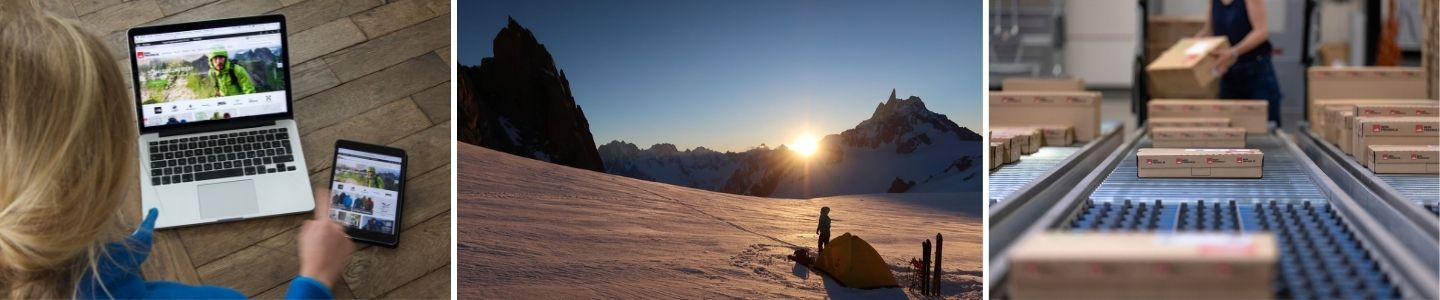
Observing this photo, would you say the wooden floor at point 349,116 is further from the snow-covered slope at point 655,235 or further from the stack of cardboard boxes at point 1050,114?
the stack of cardboard boxes at point 1050,114

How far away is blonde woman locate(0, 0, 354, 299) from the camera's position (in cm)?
167

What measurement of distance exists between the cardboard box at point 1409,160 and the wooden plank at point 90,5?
3425 millimetres

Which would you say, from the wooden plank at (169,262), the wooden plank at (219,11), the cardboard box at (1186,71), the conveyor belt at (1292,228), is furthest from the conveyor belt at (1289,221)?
the wooden plank at (219,11)

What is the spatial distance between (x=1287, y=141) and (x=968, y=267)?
3.36 metres

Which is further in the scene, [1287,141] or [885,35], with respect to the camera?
[1287,141]

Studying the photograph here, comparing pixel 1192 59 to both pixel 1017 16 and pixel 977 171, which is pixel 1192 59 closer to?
pixel 977 171

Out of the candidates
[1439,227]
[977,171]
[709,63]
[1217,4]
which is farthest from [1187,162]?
[1217,4]

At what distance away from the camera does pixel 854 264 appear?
2.60m

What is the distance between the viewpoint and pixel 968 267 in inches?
101

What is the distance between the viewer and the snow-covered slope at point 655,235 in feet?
8.42

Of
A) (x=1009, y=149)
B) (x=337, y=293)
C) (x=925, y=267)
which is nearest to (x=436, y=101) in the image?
(x=337, y=293)

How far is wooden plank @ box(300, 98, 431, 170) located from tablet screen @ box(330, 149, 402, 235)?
0.40ft

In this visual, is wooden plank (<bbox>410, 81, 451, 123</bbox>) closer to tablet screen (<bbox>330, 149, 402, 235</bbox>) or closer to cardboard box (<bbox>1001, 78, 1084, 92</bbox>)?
tablet screen (<bbox>330, 149, 402, 235</bbox>)

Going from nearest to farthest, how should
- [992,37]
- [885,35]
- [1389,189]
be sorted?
[885,35] < [1389,189] < [992,37]
